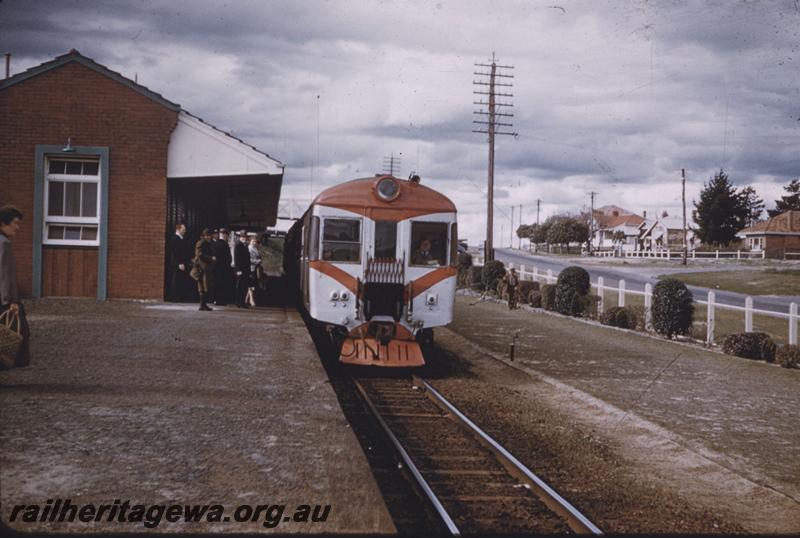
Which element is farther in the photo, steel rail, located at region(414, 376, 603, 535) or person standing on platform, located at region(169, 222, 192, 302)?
person standing on platform, located at region(169, 222, 192, 302)

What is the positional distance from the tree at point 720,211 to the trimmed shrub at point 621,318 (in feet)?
166

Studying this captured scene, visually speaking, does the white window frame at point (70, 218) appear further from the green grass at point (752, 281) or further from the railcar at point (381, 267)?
the green grass at point (752, 281)

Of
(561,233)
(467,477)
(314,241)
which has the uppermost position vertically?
(561,233)

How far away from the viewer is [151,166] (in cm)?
1538

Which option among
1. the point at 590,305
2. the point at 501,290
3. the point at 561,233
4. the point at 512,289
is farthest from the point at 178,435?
the point at 561,233

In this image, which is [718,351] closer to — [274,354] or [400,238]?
[400,238]

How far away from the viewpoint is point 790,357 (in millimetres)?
12930

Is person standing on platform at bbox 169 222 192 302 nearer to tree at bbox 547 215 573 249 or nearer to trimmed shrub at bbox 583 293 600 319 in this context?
trimmed shrub at bbox 583 293 600 319

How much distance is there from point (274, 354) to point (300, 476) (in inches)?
216

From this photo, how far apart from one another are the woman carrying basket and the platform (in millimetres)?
461

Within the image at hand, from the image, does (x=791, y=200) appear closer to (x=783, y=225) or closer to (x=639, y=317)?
(x=783, y=225)

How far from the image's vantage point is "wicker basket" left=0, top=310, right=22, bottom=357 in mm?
6270

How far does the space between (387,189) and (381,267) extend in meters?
1.21

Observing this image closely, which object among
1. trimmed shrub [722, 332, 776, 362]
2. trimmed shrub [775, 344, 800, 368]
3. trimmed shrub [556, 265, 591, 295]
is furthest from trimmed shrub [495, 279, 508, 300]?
trimmed shrub [775, 344, 800, 368]
